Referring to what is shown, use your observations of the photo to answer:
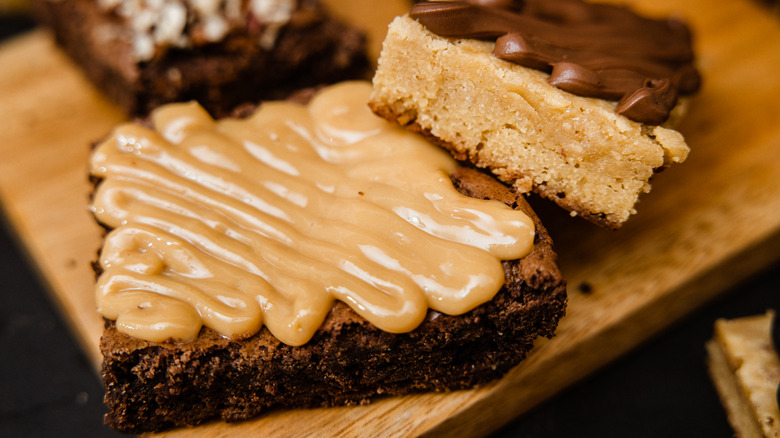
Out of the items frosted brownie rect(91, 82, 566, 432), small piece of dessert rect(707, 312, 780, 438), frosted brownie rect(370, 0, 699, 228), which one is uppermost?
frosted brownie rect(370, 0, 699, 228)

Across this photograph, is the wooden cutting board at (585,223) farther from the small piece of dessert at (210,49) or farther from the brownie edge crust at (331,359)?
the small piece of dessert at (210,49)

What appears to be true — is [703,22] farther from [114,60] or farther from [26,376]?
[26,376]

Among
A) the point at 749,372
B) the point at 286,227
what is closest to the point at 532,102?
the point at 286,227

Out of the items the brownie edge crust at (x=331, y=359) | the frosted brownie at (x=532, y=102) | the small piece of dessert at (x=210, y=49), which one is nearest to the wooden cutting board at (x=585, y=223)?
the brownie edge crust at (x=331, y=359)

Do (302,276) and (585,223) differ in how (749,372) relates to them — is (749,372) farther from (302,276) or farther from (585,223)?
(302,276)

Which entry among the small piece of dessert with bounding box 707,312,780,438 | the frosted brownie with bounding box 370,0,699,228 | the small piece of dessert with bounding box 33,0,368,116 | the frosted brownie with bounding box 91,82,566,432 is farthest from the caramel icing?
the small piece of dessert with bounding box 707,312,780,438

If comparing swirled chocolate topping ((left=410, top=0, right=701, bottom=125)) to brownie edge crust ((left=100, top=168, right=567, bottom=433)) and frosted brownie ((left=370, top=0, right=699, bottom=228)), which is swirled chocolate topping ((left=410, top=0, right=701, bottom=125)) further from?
brownie edge crust ((left=100, top=168, right=567, bottom=433))
